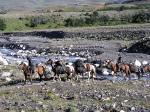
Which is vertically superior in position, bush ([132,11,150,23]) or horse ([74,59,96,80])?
horse ([74,59,96,80])

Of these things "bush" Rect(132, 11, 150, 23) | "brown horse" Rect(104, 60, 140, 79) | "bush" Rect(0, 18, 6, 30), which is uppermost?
"brown horse" Rect(104, 60, 140, 79)

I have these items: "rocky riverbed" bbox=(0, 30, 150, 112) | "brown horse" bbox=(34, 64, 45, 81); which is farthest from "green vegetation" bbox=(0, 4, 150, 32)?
"brown horse" bbox=(34, 64, 45, 81)

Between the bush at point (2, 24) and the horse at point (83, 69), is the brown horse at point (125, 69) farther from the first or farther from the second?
the bush at point (2, 24)

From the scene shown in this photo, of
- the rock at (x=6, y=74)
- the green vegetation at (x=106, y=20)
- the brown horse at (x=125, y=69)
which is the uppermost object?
the brown horse at (x=125, y=69)

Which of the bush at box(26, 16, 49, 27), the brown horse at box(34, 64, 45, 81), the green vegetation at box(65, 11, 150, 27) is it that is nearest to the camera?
the brown horse at box(34, 64, 45, 81)

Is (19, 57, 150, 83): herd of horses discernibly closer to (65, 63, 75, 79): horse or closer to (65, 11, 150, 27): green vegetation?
(65, 63, 75, 79): horse

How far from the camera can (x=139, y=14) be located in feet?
247

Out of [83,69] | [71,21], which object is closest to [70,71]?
[83,69]

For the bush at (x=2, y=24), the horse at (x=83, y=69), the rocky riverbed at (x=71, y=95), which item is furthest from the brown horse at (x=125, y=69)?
the bush at (x=2, y=24)

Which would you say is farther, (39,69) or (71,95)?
(39,69)

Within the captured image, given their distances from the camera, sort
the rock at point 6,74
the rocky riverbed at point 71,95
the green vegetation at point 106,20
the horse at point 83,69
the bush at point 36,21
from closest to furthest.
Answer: the rocky riverbed at point 71,95 → the horse at point 83,69 → the rock at point 6,74 → the green vegetation at point 106,20 → the bush at point 36,21

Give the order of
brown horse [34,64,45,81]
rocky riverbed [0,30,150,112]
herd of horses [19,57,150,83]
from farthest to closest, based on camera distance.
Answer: brown horse [34,64,45,81] → herd of horses [19,57,150,83] → rocky riverbed [0,30,150,112]

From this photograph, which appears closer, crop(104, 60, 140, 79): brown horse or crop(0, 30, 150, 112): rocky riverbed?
crop(0, 30, 150, 112): rocky riverbed

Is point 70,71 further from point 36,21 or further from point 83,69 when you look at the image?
point 36,21
